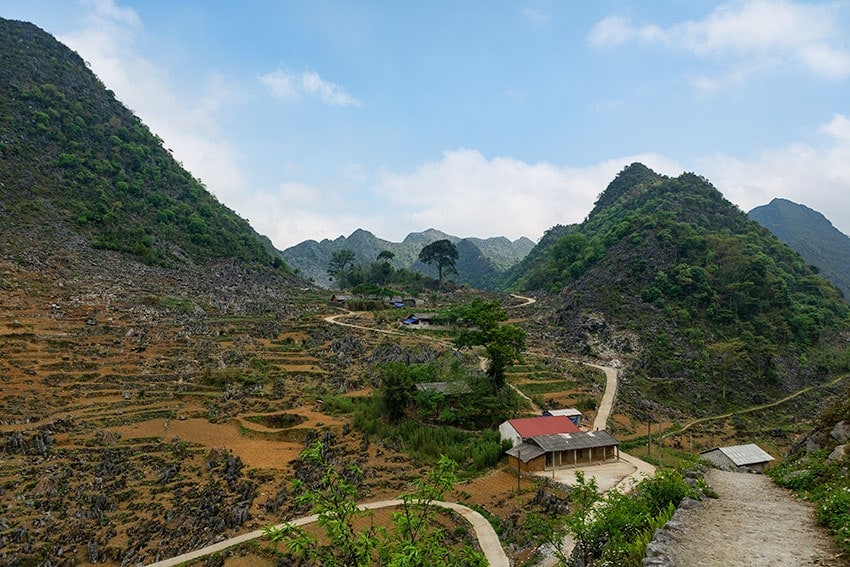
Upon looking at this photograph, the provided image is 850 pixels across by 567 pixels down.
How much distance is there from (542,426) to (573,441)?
2187mm

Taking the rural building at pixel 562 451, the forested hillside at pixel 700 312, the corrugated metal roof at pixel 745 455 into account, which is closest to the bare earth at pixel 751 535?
the rural building at pixel 562 451

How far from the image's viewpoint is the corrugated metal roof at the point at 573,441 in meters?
28.1

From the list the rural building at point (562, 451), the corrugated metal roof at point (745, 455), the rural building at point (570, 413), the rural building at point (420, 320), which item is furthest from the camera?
the rural building at point (420, 320)

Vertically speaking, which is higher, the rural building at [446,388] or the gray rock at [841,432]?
the gray rock at [841,432]

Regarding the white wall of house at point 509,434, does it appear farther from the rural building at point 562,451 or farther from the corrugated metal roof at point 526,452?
the corrugated metal roof at point 526,452

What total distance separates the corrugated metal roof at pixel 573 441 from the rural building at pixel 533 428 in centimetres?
63

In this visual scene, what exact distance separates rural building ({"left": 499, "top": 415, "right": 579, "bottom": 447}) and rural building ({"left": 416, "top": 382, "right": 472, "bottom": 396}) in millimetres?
5250

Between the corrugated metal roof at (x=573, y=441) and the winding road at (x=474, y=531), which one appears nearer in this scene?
the winding road at (x=474, y=531)

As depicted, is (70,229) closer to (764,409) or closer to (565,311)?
(565,311)

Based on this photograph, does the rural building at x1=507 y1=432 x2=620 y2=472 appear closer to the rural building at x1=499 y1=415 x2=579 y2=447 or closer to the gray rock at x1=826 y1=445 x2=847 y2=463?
the rural building at x1=499 y1=415 x2=579 y2=447

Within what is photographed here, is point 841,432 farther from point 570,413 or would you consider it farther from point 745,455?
point 570,413

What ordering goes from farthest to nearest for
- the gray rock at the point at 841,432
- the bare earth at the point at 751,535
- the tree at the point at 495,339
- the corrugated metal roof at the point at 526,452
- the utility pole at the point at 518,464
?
1. the tree at the point at 495,339
2. the corrugated metal roof at the point at 526,452
3. the utility pole at the point at 518,464
4. the gray rock at the point at 841,432
5. the bare earth at the point at 751,535

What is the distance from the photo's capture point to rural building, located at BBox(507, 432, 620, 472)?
27.8m

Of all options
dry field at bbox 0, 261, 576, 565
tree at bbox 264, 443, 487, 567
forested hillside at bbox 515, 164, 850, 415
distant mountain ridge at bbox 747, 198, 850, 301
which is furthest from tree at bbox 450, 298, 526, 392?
distant mountain ridge at bbox 747, 198, 850, 301
